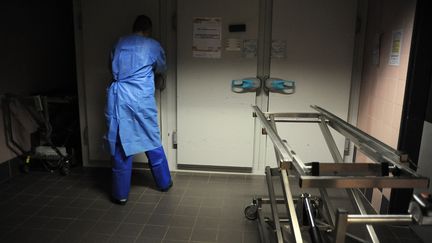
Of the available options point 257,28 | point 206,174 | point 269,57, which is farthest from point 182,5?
point 206,174

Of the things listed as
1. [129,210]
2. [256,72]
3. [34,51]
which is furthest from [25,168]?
[256,72]

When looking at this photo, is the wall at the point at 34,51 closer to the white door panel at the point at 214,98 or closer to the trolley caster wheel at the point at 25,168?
the trolley caster wheel at the point at 25,168

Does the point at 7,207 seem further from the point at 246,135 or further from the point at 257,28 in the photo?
the point at 257,28

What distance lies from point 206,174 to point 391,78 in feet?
6.05

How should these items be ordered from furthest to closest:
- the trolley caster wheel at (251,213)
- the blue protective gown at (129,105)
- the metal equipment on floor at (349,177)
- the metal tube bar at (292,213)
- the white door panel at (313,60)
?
the white door panel at (313,60)
the blue protective gown at (129,105)
the trolley caster wheel at (251,213)
the metal tube bar at (292,213)
the metal equipment on floor at (349,177)

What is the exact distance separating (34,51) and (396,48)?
334 centimetres

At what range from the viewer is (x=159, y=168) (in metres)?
2.92

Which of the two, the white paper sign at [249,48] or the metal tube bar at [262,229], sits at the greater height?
the white paper sign at [249,48]

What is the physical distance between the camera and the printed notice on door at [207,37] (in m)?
3.07

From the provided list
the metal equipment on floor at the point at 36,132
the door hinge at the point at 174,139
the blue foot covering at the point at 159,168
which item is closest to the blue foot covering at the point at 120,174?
the blue foot covering at the point at 159,168

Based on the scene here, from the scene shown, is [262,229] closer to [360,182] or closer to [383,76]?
[360,182]

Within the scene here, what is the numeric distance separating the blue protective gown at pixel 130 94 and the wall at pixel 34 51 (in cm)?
119

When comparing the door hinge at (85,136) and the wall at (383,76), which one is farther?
the door hinge at (85,136)

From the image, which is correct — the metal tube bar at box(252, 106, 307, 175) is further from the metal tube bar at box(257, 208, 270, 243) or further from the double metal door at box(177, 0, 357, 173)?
the double metal door at box(177, 0, 357, 173)
